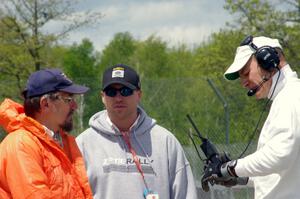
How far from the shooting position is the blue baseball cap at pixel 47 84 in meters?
4.32

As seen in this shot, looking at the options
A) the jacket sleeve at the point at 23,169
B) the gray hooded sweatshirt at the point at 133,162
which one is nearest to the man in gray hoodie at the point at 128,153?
the gray hooded sweatshirt at the point at 133,162

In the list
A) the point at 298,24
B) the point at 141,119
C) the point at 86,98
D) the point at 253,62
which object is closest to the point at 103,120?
the point at 141,119

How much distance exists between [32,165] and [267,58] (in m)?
1.62

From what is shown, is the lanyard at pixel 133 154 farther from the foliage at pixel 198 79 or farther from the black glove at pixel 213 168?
the foliage at pixel 198 79

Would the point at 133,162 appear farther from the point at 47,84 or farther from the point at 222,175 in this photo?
the point at 47,84

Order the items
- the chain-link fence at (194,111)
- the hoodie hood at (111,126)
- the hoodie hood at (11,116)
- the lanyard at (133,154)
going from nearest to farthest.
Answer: the hoodie hood at (11,116) < the lanyard at (133,154) < the hoodie hood at (111,126) < the chain-link fence at (194,111)

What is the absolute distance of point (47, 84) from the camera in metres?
4.34

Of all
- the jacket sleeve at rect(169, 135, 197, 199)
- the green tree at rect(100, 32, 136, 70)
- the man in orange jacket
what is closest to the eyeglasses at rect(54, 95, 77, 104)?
the man in orange jacket

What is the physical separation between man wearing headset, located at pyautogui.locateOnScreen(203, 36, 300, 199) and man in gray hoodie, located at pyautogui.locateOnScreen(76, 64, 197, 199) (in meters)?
0.26

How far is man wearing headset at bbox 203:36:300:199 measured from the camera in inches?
166

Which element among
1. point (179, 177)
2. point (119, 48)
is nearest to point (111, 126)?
point (179, 177)

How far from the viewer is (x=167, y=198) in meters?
4.82

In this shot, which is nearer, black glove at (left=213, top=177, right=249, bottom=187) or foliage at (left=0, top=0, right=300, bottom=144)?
black glove at (left=213, top=177, right=249, bottom=187)

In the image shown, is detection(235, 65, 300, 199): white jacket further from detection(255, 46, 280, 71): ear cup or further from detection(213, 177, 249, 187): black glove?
detection(213, 177, 249, 187): black glove
